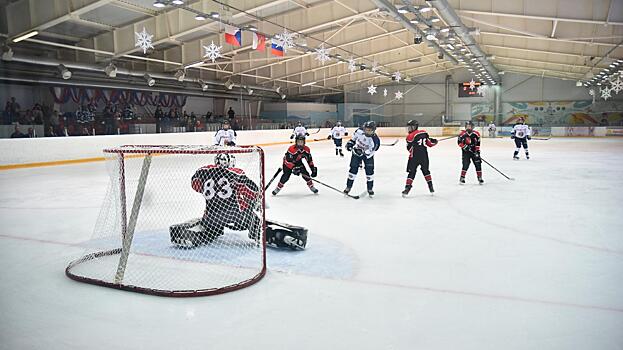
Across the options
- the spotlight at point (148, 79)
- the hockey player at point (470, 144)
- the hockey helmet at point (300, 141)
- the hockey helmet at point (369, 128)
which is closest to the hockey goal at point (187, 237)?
the hockey helmet at point (300, 141)

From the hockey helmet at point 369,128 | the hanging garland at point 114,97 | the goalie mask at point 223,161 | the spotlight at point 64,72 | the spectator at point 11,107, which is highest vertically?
the spotlight at point 64,72

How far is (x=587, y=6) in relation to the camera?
40.3 feet

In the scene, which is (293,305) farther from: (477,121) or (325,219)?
(477,121)

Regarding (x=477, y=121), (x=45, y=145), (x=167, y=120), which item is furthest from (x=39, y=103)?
(x=477, y=121)

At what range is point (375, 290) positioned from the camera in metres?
2.83

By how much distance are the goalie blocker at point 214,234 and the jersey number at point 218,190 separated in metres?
0.27

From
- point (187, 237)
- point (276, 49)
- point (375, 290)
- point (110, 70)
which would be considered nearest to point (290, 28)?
point (276, 49)

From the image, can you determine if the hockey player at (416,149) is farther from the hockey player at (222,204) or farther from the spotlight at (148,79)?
the spotlight at (148,79)

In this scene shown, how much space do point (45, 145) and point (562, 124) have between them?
88.2 feet

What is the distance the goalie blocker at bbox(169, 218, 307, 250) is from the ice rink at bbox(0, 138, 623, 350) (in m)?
0.10

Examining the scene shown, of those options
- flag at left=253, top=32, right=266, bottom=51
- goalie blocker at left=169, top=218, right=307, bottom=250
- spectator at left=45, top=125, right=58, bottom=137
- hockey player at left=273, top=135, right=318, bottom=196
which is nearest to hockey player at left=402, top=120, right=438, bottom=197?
hockey player at left=273, top=135, right=318, bottom=196

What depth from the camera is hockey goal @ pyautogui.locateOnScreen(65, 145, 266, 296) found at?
3.03 m

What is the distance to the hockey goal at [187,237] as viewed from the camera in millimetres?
3031

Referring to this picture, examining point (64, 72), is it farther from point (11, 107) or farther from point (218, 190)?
point (218, 190)
